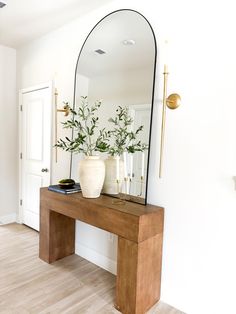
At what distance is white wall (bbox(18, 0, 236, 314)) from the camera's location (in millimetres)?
1691

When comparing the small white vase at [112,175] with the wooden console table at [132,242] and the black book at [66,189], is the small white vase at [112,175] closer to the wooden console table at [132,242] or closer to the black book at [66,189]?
the wooden console table at [132,242]

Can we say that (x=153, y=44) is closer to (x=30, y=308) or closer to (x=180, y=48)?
(x=180, y=48)

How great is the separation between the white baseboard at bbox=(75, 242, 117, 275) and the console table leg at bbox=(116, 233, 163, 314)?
0.56 metres

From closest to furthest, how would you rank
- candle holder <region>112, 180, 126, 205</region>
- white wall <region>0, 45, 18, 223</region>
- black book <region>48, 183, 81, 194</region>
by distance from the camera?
candle holder <region>112, 180, 126, 205</region>, black book <region>48, 183, 81, 194</region>, white wall <region>0, 45, 18, 223</region>

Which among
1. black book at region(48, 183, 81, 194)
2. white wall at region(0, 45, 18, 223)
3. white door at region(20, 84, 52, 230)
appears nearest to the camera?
black book at region(48, 183, 81, 194)

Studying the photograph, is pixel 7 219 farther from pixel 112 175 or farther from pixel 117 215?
pixel 117 215

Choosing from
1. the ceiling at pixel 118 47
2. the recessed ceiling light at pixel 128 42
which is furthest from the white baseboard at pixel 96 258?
the recessed ceiling light at pixel 128 42

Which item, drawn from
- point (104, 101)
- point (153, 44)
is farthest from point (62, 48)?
point (153, 44)

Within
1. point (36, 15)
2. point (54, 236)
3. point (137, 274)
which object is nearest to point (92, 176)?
point (137, 274)

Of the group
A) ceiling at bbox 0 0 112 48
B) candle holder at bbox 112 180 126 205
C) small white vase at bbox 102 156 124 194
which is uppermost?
ceiling at bbox 0 0 112 48

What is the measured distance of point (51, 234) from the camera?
8.51ft

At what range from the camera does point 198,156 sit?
5.98 ft

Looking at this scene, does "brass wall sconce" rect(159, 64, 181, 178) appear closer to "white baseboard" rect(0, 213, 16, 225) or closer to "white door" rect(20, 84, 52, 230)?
"white door" rect(20, 84, 52, 230)

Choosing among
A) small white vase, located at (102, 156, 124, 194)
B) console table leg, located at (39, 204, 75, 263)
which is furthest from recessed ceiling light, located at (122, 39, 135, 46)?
console table leg, located at (39, 204, 75, 263)
